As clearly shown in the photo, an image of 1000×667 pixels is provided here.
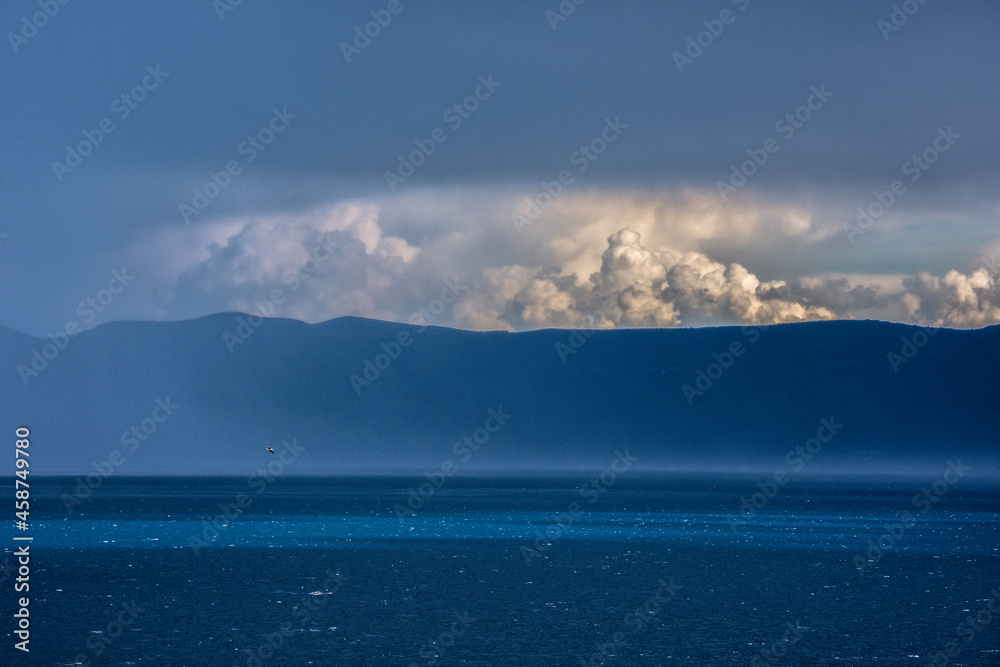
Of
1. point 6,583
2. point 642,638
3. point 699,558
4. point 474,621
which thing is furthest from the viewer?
point 699,558

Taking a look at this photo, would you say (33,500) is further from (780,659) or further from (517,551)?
(780,659)

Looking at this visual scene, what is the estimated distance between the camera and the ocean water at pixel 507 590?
3481 centimetres

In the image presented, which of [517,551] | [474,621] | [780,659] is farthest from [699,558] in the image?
[780,659]

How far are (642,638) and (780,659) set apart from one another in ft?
16.7

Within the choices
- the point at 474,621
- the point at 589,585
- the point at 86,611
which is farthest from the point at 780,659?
the point at 86,611

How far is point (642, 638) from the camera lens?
3734cm

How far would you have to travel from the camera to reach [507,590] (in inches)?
1901

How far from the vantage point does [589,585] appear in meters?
50.1

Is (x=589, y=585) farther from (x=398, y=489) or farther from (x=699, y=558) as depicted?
(x=398, y=489)

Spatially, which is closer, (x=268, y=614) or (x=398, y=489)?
(x=268, y=614)

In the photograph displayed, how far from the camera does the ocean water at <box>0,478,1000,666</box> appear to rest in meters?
34.8

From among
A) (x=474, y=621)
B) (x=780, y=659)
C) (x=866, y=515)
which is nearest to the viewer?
(x=780, y=659)

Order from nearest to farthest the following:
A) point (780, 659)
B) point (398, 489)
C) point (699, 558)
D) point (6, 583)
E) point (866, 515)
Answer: point (780, 659), point (6, 583), point (699, 558), point (866, 515), point (398, 489)

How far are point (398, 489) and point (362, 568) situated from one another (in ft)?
343
